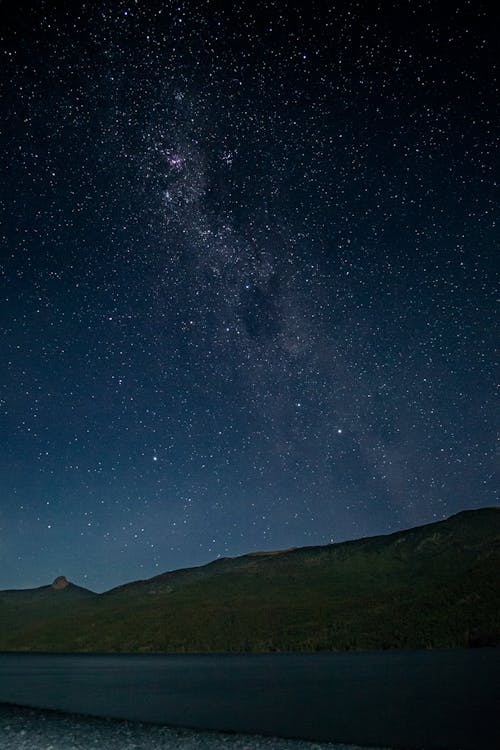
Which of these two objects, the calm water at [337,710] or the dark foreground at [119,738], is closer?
the dark foreground at [119,738]

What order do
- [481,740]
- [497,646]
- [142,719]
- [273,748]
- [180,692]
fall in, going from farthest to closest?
[497,646] → [180,692] → [142,719] → [481,740] → [273,748]

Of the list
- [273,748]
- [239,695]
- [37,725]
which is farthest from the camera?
[239,695]

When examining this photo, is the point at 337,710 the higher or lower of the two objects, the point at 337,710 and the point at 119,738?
the lower

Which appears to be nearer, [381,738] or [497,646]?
[381,738]

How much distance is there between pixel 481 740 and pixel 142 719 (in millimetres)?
21954

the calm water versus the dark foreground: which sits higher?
the dark foreground

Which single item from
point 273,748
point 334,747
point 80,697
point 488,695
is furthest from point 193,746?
point 80,697

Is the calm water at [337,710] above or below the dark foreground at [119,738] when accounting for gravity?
below

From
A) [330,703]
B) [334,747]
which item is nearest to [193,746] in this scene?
[334,747]

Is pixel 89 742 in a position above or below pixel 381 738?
above

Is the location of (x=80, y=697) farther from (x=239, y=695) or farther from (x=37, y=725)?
(x=37, y=725)

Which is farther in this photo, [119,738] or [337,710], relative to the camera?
[337,710]

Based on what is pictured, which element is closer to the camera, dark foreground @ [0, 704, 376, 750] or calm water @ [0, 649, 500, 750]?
dark foreground @ [0, 704, 376, 750]

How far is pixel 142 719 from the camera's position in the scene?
3666 cm
